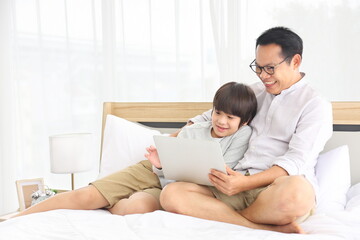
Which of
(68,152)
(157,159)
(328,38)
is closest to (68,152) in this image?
(68,152)

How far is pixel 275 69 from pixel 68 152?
1.27 meters

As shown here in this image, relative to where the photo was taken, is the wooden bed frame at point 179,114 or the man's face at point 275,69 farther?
the wooden bed frame at point 179,114

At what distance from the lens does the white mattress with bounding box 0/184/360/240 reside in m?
1.36

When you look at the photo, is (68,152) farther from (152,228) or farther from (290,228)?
(290,228)

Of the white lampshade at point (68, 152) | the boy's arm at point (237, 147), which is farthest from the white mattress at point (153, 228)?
the white lampshade at point (68, 152)

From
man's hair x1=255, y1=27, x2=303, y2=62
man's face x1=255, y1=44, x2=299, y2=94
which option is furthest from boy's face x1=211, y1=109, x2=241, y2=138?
man's hair x1=255, y1=27, x2=303, y2=62

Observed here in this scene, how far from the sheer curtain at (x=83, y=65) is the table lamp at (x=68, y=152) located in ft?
2.03

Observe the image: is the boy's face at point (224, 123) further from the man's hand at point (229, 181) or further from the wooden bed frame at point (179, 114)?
the wooden bed frame at point (179, 114)

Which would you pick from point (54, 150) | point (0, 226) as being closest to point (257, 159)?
point (0, 226)

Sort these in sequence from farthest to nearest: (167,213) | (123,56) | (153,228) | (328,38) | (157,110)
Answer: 1. (123,56)
2. (157,110)
3. (328,38)
4. (167,213)
5. (153,228)

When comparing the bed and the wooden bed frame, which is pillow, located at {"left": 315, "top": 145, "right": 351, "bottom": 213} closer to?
the bed

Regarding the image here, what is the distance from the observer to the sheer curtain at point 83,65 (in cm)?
278

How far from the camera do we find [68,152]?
2463 mm

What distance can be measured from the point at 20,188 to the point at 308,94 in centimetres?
167
